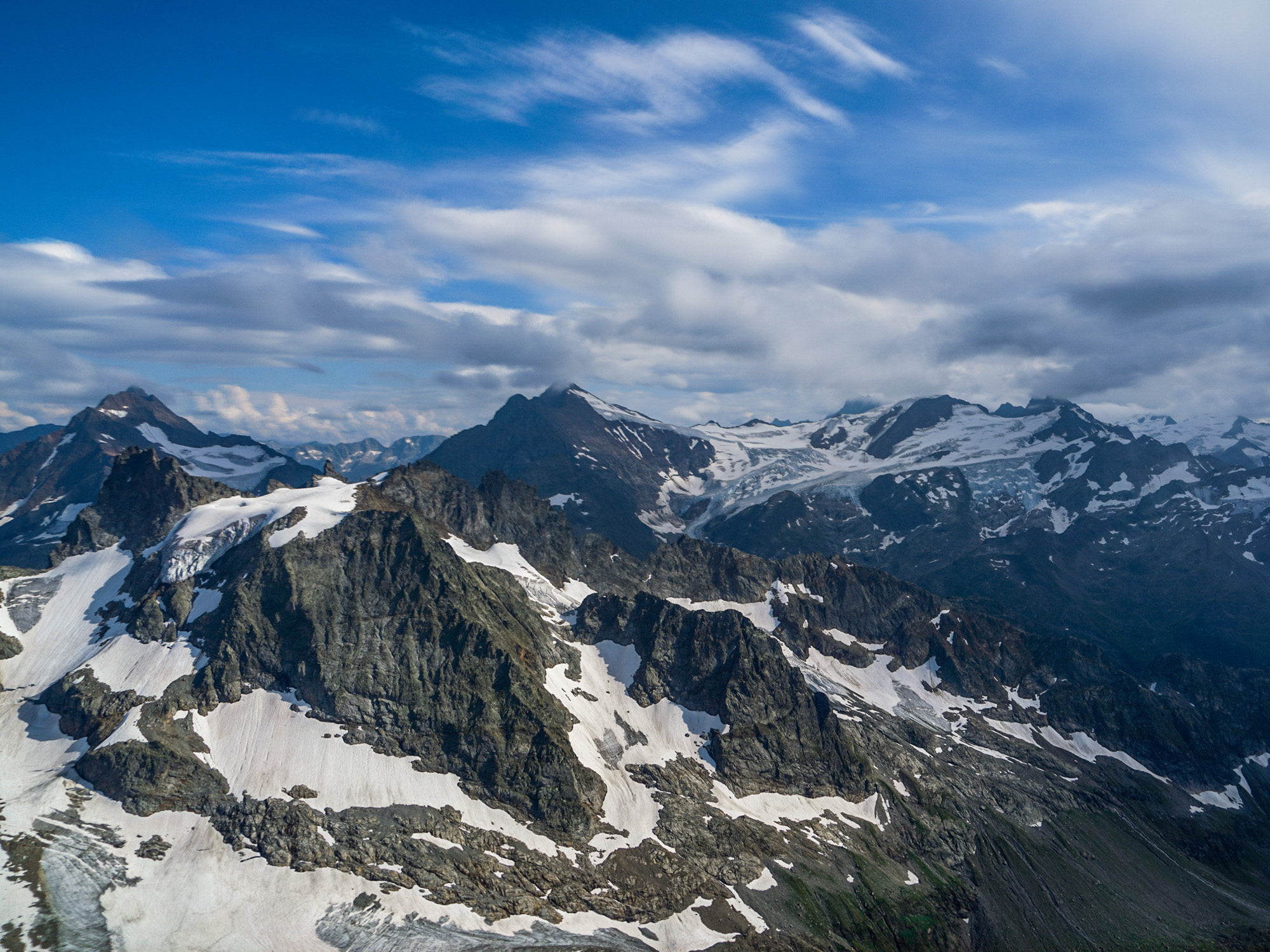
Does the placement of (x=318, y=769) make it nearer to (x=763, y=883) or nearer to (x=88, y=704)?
(x=88, y=704)

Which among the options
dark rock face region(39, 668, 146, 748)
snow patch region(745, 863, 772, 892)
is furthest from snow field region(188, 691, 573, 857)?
snow patch region(745, 863, 772, 892)

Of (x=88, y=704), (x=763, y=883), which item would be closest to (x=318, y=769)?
(x=88, y=704)

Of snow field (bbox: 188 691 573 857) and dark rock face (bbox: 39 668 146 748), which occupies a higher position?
dark rock face (bbox: 39 668 146 748)

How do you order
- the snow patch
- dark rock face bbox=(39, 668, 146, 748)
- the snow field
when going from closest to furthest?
the snow field → the snow patch → dark rock face bbox=(39, 668, 146, 748)

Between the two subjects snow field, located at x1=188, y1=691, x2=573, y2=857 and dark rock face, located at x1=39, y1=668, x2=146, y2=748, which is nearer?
snow field, located at x1=188, y1=691, x2=573, y2=857

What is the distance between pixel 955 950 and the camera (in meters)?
184

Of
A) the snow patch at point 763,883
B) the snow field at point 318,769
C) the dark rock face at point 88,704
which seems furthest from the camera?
the dark rock face at point 88,704

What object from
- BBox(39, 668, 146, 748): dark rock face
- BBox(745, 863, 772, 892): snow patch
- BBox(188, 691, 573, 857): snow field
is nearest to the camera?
BBox(188, 691, 573, 857): snow field

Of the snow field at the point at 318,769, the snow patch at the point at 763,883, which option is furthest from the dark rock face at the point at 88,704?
the snow patch at the point at 763,883

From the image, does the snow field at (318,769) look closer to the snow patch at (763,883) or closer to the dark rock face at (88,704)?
the dark rock face at (88,704)

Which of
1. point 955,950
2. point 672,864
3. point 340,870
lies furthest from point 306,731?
point 955,950

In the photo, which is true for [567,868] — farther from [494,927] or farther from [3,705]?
[3,705]

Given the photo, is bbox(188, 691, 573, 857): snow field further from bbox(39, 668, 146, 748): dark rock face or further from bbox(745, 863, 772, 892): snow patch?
bbox(745, 863, 772, 892): snow patch

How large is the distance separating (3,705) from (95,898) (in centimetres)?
7999
